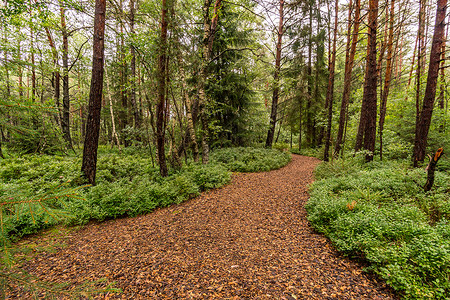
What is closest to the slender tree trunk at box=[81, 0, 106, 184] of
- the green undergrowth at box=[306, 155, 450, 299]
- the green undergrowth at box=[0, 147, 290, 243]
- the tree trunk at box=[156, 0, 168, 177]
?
the green undergrowth at box=[0, 147, 290, 243]

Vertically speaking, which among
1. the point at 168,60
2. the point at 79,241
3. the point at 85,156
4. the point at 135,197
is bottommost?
the point at 79,241

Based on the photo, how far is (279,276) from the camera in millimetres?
2752

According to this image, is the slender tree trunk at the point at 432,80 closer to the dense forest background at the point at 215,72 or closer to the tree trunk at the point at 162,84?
the dense forest background at the point at 215,72

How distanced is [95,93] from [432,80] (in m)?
11.3

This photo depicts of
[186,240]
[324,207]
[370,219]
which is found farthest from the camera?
→ [324,207]

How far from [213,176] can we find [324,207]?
405 centimetres

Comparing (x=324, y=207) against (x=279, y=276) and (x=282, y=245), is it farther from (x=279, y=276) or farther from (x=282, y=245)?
(x=279, y=276)

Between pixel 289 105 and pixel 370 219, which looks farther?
pixel 289 105

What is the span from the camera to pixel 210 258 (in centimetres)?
318

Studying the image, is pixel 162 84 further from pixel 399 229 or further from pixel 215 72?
pixel 399 229

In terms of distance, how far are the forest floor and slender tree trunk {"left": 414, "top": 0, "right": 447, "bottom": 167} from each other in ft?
17.8

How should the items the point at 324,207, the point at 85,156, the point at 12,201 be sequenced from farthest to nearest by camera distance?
1. the point at 85,156
2. the point at 324,207
3. the point at 12,201

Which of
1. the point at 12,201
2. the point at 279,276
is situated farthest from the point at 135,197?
the point at 279,276

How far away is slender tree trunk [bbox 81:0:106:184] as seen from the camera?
216 inches
